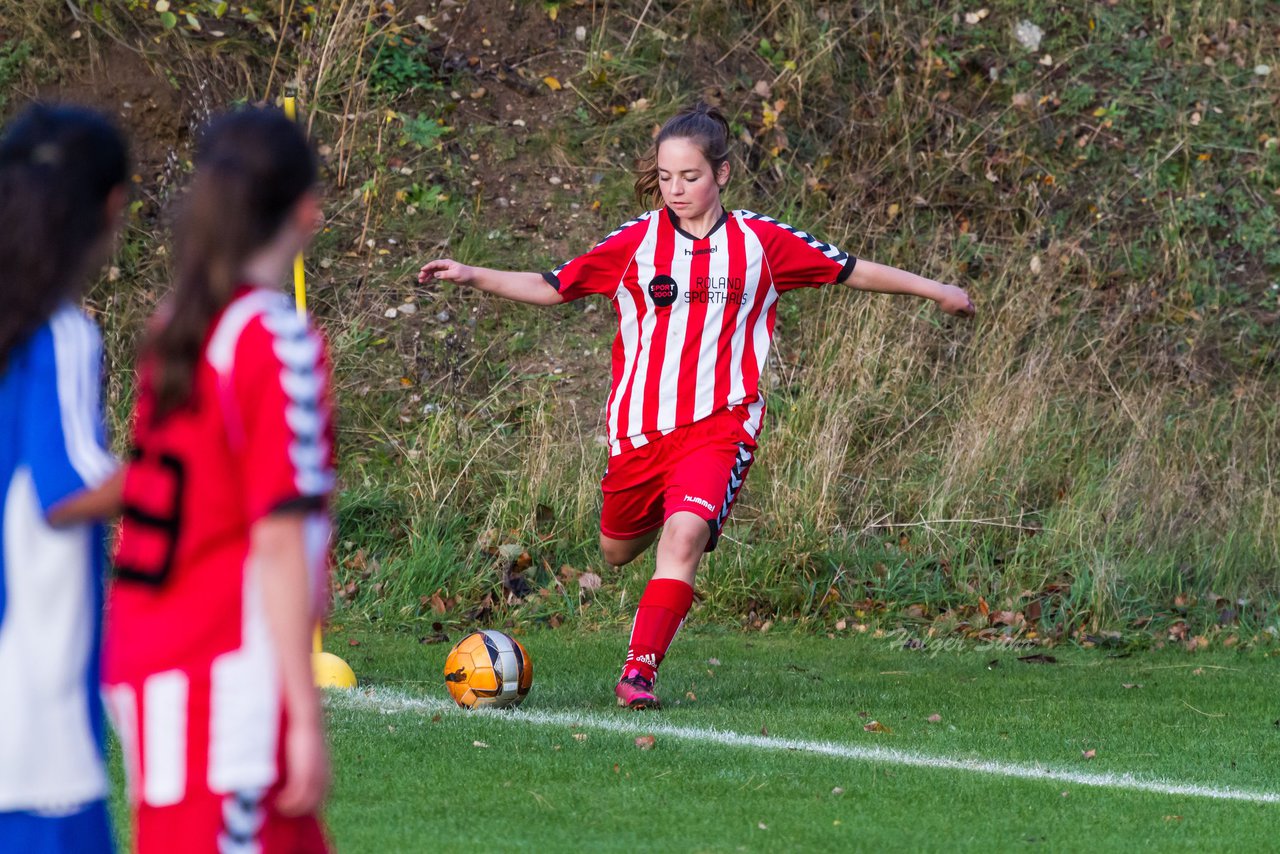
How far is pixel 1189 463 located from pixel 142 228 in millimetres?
6928

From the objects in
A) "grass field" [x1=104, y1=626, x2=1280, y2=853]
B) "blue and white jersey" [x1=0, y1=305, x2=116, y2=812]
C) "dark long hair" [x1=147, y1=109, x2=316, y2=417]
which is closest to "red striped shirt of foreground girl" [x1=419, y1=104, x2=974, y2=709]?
"grass field" [x1=104, y1=626, x2=1280, y2=853]

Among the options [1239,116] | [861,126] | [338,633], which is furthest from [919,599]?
[1239,116]

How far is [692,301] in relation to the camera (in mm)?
6559

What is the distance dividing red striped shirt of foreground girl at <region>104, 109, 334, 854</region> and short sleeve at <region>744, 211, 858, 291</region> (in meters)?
4.39

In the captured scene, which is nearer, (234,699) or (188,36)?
(234,699)

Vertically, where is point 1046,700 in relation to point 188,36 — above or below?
below

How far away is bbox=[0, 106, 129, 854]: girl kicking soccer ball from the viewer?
2523 millimetres

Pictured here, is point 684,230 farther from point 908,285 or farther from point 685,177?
point 908,285

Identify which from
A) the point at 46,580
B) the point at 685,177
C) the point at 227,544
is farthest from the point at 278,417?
the point at 685,177

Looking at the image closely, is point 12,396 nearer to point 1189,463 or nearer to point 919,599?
point 919,599

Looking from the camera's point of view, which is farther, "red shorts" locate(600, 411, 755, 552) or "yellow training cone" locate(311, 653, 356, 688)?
"yellow training cone" locate(311, 653, 356, 688)

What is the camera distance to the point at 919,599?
899 centimetres

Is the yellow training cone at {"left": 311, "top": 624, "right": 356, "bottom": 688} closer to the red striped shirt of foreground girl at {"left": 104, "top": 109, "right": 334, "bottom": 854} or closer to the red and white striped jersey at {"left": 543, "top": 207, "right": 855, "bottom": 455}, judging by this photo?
the red and white striped jersey at {"left": 543, "top": 207, "right": 855, "bottom": 455}

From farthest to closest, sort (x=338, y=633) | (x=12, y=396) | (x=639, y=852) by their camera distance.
Result: (x=338, y=633)
(x=639, y=852)
(x=12, y=396)
